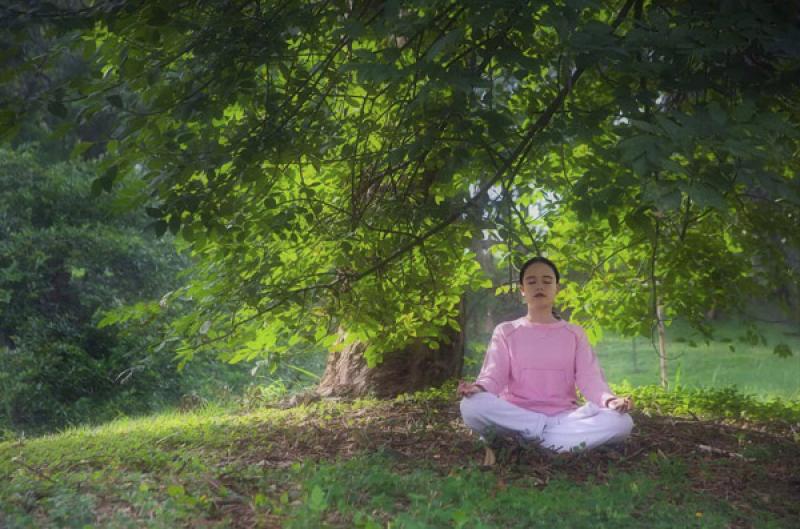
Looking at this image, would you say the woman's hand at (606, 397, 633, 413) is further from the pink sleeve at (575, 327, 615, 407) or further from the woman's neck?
the woman's neck

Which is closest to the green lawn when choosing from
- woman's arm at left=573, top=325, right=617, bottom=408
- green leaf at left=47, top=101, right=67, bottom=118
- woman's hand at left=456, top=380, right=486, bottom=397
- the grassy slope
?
the grassy slope

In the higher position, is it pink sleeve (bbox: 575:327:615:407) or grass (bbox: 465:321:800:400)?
pink sleeve (bbox: 575:327:615:407)

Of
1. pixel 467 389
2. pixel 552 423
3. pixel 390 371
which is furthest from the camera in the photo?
pixel 390 371

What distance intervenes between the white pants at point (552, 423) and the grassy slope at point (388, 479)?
0.40 feet

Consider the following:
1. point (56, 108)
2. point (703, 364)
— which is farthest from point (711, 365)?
point (56, 108)

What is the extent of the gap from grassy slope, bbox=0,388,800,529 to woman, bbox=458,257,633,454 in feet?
0.54

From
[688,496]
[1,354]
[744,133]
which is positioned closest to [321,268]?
[688,496]

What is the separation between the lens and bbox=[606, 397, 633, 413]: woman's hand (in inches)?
197

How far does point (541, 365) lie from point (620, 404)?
0.58 meters

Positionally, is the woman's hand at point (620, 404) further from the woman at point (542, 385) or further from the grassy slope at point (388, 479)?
the grassy slope at point (388, 479)

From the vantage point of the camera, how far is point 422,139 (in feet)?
15.3

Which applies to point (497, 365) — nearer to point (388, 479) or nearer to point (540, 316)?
point (540, 316)

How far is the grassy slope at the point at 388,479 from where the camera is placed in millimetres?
3867

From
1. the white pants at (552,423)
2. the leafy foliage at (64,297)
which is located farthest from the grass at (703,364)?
the white pants at (552,423)
